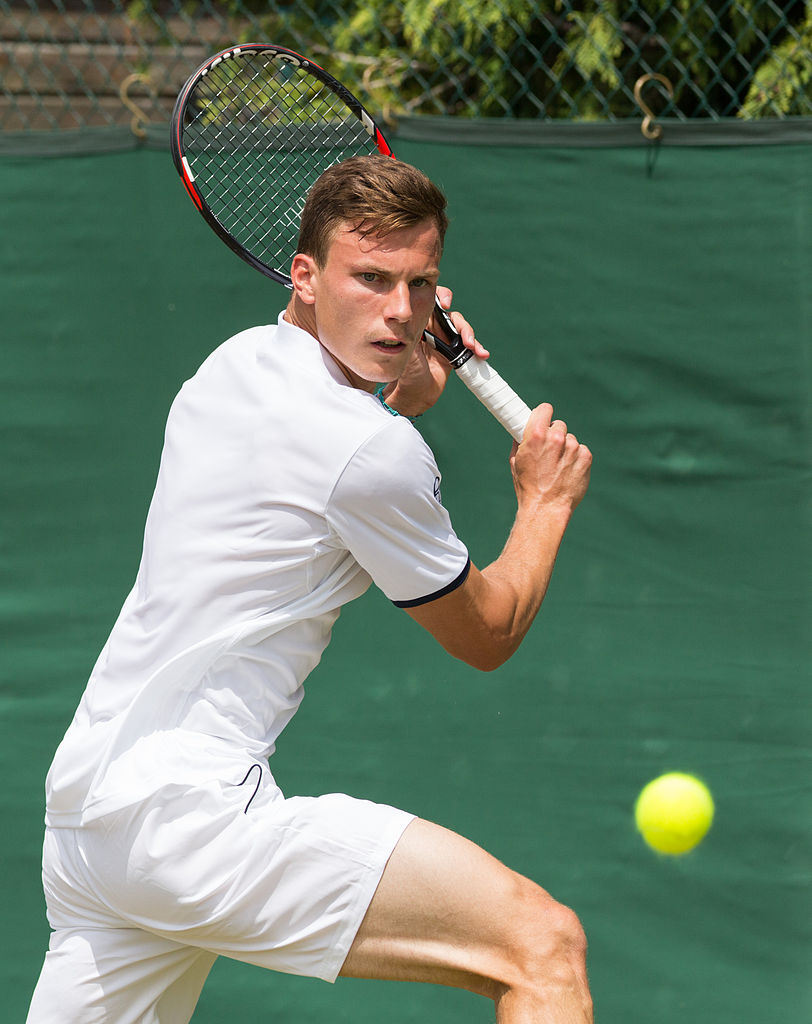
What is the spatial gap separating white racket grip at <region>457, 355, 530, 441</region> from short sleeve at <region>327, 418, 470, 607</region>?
393 mm

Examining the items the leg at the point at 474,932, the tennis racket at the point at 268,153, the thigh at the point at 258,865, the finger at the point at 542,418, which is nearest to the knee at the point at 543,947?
the leg at the point at 474,932

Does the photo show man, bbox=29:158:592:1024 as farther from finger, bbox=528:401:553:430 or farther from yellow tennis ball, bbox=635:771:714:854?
yellow tennis ball, bbox=635:771:714:854

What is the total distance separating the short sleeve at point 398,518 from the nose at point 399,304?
183mm

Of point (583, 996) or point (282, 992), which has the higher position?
point (583, 996)

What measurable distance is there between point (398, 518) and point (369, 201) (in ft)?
1.58

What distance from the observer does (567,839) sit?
10.0 ft

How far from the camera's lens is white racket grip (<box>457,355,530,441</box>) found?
93.4 inches

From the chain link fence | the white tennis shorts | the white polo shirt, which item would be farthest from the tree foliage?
the white tennis shorts

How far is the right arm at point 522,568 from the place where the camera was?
2.05 metres

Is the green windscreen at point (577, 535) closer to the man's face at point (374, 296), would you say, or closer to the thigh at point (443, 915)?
the man's face at point (374, 296)

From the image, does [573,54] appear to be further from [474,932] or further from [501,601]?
[474,932]

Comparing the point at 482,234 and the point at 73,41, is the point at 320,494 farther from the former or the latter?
the point at 73,41

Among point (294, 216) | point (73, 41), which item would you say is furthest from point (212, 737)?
point (73, 41)

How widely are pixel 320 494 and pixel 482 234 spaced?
1.28 meters
